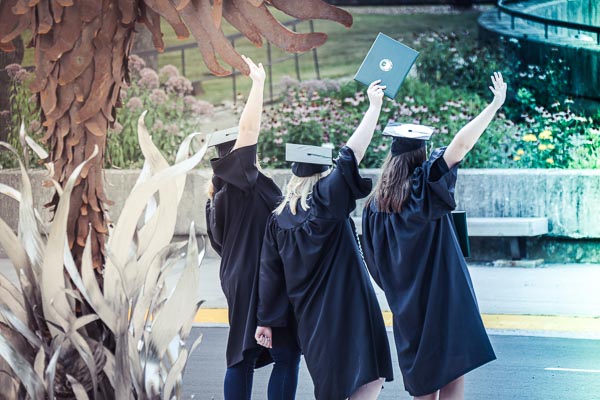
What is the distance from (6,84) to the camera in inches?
503

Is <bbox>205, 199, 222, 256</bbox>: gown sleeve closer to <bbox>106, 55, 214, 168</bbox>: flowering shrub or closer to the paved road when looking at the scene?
the paved road

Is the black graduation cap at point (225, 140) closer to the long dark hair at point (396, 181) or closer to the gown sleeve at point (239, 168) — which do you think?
the gown sleeve at point (239, 168)

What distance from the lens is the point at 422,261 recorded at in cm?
458

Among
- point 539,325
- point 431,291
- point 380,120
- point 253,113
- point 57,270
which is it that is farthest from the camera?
point 380,120

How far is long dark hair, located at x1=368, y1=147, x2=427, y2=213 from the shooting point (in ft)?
15.3

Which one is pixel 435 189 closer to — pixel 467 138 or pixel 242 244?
pixel 467 138

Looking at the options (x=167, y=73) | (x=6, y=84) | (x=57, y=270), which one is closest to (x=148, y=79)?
(x=167, y=73)

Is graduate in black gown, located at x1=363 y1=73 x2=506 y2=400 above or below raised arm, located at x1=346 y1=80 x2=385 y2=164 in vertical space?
below

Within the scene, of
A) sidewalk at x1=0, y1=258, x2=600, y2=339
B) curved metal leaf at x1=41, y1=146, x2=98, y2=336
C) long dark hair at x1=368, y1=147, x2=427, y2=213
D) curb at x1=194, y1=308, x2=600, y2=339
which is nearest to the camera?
curved metal leaf at x1=41, y1=146, x2=98, y2=336

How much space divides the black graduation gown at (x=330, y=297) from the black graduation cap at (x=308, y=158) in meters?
0.13

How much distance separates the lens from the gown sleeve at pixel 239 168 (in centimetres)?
451

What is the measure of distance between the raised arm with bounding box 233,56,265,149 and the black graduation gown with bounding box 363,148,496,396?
80 centimetres

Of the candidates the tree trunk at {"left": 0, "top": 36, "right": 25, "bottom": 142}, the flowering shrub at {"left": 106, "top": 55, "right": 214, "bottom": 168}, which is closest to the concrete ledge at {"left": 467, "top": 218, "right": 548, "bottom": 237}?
the flowering shrub at {"left": 106, "top": 55, "right": 214, "bottom": 168}

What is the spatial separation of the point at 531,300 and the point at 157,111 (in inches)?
218
